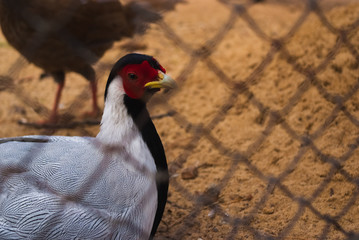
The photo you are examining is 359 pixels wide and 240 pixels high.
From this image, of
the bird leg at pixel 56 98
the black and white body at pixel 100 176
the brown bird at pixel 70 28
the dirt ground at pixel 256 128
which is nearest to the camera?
the black and white body at pixel 100 176

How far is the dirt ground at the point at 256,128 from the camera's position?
238 centimetres

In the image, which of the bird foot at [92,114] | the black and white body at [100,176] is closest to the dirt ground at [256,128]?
the bird foot at [92,114]

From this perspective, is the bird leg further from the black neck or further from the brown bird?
the black neck

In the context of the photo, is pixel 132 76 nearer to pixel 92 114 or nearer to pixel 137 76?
pixel 137 76

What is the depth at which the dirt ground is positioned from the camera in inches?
93.7

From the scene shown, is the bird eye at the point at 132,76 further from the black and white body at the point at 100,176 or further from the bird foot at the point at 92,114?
the bird foot at the point at 92,114

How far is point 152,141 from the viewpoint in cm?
215

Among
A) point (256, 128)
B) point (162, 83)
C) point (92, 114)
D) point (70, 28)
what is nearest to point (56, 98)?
point (92, 114)

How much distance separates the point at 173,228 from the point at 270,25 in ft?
8.01

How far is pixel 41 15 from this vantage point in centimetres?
311

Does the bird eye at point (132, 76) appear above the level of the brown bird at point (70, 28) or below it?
above

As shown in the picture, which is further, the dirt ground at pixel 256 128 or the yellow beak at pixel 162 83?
the dirt ground at pixel 256 128

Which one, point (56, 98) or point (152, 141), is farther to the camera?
point (56, 98)

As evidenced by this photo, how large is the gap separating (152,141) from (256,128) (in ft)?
3.66
